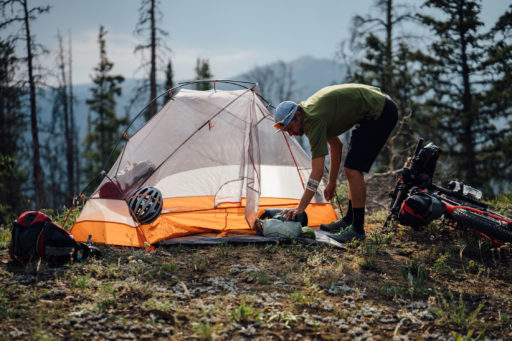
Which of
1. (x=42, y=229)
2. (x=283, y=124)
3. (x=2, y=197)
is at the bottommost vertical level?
(x=2, y=197)

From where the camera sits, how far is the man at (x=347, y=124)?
438cm

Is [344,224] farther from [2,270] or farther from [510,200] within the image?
[2,270]

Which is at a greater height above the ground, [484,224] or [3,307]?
[484,224]

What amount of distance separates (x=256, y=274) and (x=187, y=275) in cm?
73

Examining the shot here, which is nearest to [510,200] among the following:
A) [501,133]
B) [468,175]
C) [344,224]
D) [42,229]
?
[344,224]

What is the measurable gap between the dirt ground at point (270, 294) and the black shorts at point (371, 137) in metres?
1.06

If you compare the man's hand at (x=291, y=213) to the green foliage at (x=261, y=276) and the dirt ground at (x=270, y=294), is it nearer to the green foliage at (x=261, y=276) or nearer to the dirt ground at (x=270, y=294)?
the dirt ground at (x=270, y=294)

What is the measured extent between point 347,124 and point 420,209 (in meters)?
1.35

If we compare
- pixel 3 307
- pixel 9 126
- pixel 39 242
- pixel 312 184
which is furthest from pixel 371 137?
pixel 9 126

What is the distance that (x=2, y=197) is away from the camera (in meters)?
17.9

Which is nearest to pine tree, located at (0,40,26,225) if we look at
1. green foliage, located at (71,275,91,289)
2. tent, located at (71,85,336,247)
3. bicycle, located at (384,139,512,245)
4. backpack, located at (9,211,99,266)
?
tent, located at (71,85,336,247)

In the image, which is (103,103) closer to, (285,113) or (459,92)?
(459,92)

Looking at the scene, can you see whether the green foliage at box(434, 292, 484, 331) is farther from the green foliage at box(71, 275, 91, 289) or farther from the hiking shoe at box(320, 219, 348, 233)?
the green foliage at box(71, 275, 91, 289)

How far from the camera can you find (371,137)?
15.1 ft
